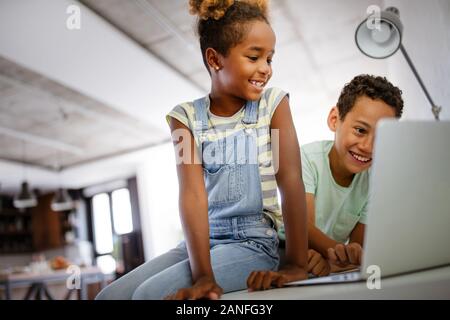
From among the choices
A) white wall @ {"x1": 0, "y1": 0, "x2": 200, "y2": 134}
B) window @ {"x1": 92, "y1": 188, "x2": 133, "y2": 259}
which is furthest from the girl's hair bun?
window @ {"x1": 92, "y1": 188, "x2": 133, "y2": 259}

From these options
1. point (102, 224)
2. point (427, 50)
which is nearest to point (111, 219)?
point (102, 224)

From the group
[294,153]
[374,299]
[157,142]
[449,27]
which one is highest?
[157,142]

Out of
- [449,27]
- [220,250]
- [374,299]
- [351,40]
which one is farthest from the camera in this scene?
[351,40]

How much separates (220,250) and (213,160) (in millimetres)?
195

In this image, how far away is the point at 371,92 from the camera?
104cm

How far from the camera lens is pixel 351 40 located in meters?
3.99

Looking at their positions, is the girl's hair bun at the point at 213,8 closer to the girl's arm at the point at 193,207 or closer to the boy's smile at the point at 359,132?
the girl's arm at the point at 193,207

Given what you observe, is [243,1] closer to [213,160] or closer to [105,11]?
[213,160]

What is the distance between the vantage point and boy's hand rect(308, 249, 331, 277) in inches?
38.1

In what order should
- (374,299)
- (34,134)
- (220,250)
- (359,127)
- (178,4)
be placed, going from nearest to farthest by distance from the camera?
(374,299), (220,250), (359,127), (178,4), (34,134)

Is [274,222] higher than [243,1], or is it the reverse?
[243,1]

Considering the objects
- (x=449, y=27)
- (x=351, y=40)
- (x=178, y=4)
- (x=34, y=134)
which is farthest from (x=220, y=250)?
(x=34, y=134)

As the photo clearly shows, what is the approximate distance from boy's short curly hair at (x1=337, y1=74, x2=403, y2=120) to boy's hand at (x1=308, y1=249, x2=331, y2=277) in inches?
14.1

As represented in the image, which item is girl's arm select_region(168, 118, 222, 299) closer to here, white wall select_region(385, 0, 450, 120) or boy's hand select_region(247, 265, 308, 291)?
boy's hand select_region(247, 265, 308, 291)
